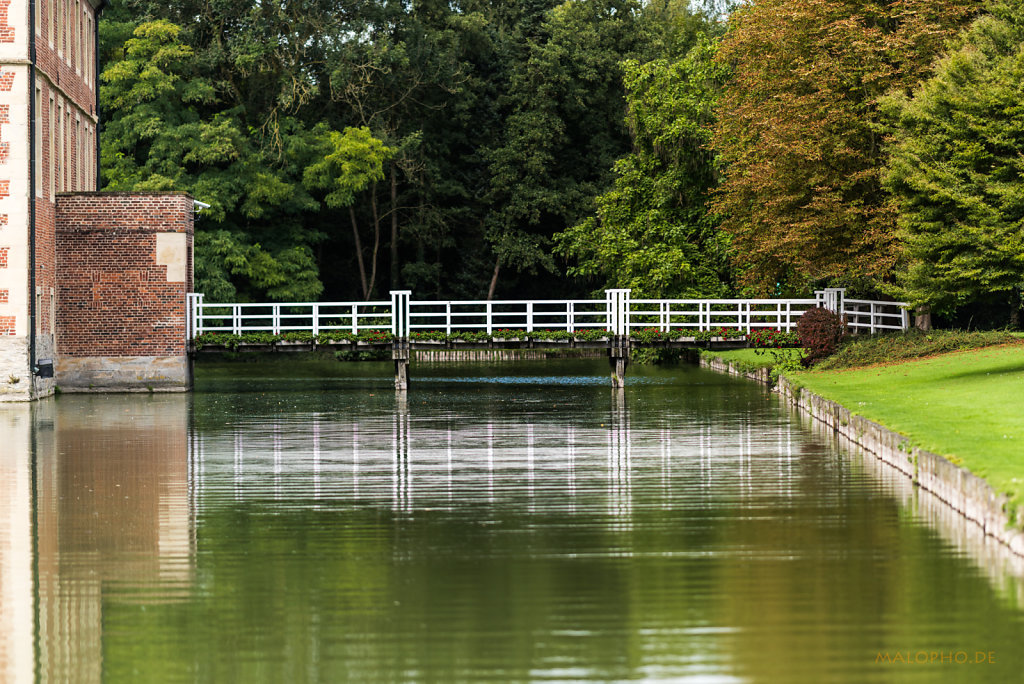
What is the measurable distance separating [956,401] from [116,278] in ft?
69.7

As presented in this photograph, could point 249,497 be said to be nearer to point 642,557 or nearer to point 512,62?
point 642,557

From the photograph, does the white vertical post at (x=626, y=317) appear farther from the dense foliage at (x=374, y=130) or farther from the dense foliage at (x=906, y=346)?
the dense foliage at (x=374, y=130)

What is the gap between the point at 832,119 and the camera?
38.3 meters

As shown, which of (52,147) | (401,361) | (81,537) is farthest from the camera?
(401,361)

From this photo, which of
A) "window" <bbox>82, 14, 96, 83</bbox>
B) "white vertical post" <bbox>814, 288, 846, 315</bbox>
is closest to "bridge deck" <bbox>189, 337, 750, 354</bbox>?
"white vertical post" <bbox>814, 288, 846, 315</bbox>

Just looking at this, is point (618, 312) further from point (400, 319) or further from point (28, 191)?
point (28, 191)

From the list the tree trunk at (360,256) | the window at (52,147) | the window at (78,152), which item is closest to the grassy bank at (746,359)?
the tree trunk at (360,256)

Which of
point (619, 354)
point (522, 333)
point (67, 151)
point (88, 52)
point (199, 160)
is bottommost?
point (619, 354)

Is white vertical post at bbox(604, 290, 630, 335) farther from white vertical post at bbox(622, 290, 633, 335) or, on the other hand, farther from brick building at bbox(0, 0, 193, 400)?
brick building at bbox(0, 0, 193, 400)

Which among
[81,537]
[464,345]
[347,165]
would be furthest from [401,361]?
[81,537]

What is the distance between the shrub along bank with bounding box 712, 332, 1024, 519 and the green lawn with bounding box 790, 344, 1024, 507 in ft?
0.04

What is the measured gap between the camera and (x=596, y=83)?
2480 inches

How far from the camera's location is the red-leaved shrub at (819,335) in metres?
36.3

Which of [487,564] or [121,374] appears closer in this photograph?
[487,564]
